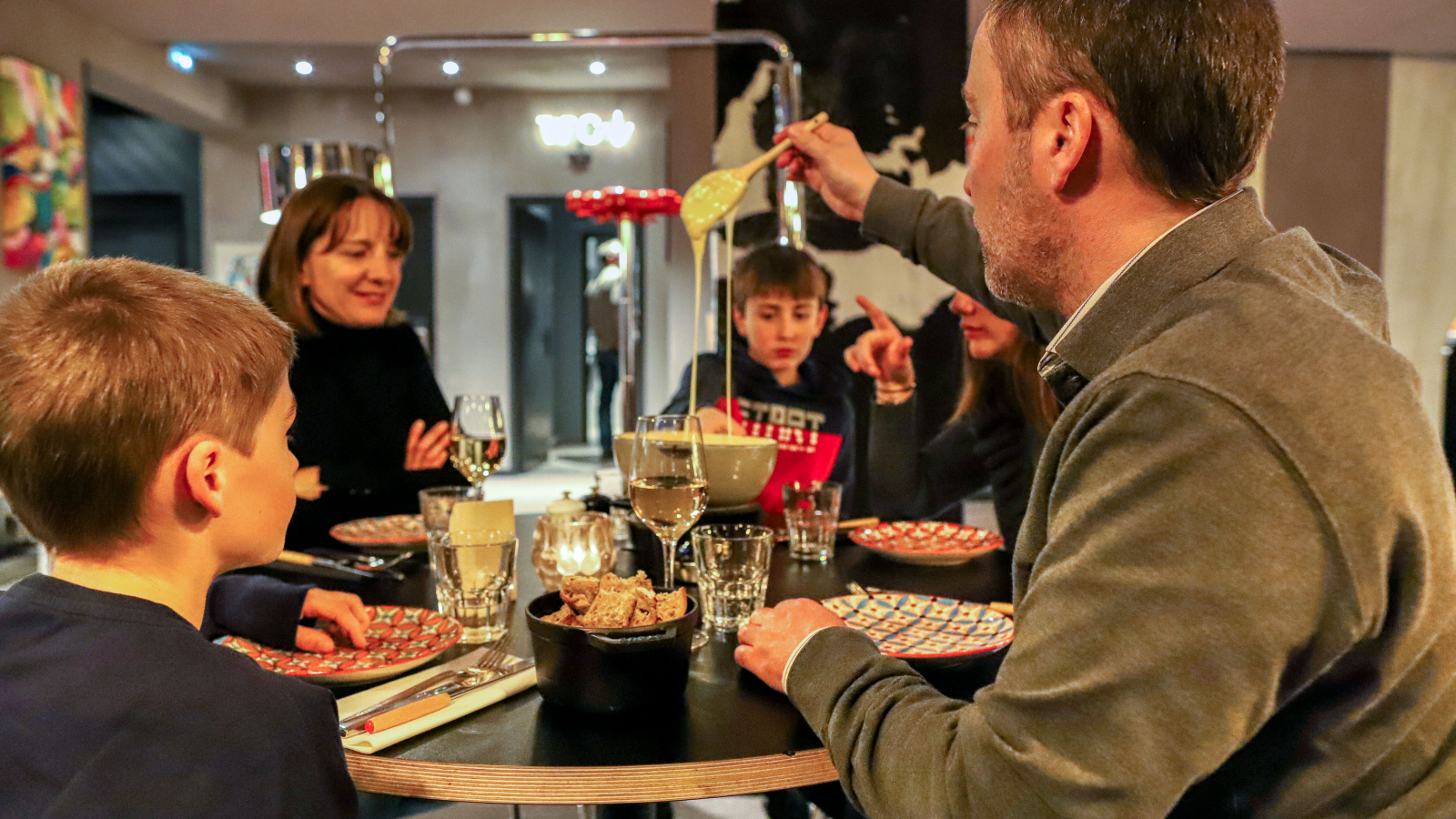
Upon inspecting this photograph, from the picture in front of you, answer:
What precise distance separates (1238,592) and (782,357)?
2.95 metres

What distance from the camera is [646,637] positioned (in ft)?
3.25

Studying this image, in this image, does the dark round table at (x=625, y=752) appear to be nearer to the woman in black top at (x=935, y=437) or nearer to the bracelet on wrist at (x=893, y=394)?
the woman in black top at (x=935, y=437)

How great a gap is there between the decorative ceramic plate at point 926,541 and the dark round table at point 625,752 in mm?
505

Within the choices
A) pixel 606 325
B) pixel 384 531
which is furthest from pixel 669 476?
pixel 606 325

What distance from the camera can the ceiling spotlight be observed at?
6938mm

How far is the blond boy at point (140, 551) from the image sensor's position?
2.47 feet

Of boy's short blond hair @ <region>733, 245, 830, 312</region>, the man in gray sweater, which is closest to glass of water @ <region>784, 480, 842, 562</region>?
the man in gray sweater

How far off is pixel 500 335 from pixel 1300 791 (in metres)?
7.88

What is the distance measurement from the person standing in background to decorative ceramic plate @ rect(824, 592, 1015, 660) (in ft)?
22.9

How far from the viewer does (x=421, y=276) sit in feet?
26.9

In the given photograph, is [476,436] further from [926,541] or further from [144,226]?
[144,226]

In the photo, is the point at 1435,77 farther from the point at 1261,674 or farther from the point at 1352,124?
the point at 1261,674

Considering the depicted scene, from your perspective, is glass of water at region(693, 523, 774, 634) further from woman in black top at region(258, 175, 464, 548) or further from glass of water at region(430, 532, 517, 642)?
woman in black top at region(258, 175, 464, 548)

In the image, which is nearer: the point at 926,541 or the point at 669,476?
the point at 669,476
